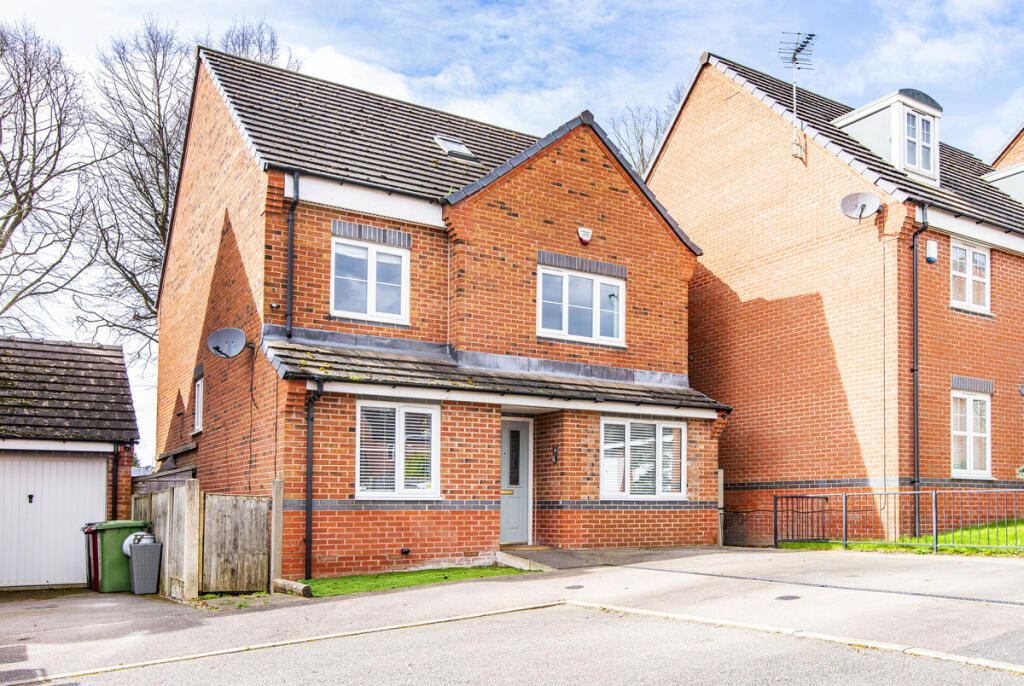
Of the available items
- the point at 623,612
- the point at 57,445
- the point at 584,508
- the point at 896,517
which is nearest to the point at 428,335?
the point at 584,508

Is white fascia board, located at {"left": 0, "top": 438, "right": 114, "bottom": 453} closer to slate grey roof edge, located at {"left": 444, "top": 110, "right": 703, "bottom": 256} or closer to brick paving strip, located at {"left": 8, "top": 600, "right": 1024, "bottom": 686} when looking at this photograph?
slate grey roof edge, located at {"left": 444, "top": 110, "right": 703, "bottom": 256}

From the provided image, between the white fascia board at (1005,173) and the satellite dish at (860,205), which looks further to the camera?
the white fascia board at (1005,173)

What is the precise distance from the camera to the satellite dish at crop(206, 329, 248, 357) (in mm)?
14859

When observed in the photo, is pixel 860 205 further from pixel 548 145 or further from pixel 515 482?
pixel 515 482

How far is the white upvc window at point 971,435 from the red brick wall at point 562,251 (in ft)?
17.8

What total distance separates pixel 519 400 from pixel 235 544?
5.17 m

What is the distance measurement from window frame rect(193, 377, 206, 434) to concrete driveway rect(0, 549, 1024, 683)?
6.06 m

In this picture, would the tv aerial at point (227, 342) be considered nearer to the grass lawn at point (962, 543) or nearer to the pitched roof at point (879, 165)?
the grass lawn at point (962, 543)

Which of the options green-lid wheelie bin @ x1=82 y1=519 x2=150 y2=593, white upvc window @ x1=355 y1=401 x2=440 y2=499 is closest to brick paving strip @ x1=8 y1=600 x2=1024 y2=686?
white upvc window @ x1=355 y1=401 x2=440 y2=499

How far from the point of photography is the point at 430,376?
14.7 m

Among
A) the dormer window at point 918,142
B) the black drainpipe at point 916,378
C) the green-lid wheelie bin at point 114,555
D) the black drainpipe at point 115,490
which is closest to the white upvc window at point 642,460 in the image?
the black drainpipe at point 916,378

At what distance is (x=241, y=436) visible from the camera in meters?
15.5

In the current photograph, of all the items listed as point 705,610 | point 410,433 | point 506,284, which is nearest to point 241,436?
point 410,433

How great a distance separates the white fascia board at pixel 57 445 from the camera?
16531 mm
